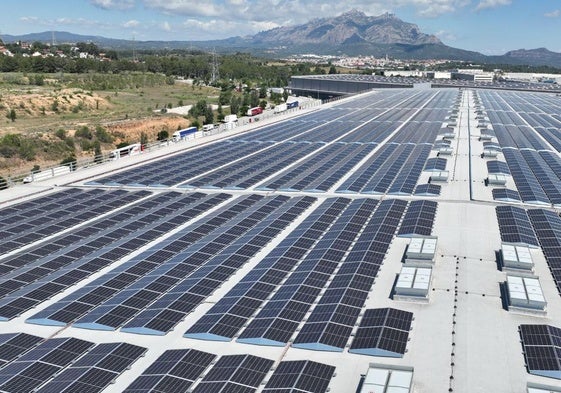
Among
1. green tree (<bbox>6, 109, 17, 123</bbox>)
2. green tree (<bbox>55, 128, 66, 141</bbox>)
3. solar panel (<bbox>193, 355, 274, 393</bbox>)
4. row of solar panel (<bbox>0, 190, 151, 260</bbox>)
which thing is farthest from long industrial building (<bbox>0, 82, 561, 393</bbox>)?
green tree (<bbox>6, 109, 17, 123</bbox>)

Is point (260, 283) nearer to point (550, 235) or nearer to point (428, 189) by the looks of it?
point (550, 235)

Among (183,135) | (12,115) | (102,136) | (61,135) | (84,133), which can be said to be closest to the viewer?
(183,135)

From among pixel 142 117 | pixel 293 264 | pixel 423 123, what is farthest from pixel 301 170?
pixel 142 117

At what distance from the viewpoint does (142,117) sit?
117 m

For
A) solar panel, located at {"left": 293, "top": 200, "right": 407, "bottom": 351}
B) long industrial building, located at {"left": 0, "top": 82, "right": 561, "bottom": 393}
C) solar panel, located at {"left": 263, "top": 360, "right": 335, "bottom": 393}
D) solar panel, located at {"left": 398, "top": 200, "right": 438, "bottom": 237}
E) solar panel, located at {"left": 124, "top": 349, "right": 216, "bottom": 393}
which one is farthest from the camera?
solar panel, located at {"left": 398, "top": 200, "right": 438, "bottom": 237}

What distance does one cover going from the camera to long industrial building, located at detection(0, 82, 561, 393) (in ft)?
60.5

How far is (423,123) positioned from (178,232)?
59.3 meters

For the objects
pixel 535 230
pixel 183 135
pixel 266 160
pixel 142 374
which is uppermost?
pixel 183 135

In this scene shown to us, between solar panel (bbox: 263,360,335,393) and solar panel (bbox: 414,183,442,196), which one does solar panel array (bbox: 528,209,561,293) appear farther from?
solar panel (bbox: 263,360,335,393)

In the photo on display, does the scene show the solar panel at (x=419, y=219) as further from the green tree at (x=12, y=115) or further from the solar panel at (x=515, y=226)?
the green tree at (x=12, y=115)

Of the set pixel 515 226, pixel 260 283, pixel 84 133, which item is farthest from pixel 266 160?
pixel 84 133

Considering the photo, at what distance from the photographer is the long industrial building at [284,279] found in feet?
60.5

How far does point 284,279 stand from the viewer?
2553cm

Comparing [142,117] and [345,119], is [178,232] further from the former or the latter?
[142,117]
